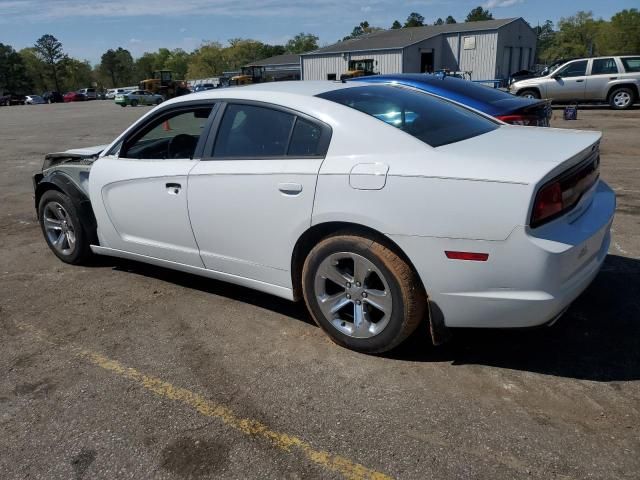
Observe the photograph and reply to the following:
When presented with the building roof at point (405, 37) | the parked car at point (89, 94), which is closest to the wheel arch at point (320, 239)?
the building roof at point (405, 37)

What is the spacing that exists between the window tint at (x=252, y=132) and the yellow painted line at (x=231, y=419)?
151 centimetres

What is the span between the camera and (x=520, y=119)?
241 inches

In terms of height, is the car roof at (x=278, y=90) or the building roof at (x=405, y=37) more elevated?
the building roof at (x=405, y=37)

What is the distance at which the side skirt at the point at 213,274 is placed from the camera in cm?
353

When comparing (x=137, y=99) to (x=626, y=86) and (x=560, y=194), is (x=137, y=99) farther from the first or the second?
(x=560, y=194)

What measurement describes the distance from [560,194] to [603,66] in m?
17.7

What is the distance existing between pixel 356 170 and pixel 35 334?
2.57 m

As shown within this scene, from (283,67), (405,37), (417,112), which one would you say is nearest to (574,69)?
(417,112)

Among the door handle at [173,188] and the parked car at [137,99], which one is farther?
the parked car at [137,99]

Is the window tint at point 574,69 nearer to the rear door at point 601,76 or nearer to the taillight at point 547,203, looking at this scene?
→ the rear door at point 601,76

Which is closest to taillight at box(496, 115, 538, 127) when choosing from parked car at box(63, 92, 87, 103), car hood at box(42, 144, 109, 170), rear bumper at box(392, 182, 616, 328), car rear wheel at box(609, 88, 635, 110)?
rear bumper at box(392, 182, 616, 328)

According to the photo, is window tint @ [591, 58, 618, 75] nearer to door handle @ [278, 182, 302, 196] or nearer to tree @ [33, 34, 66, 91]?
door handle @ [278, 182, 302, 196]

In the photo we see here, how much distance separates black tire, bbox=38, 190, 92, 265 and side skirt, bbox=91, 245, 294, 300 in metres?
0.17

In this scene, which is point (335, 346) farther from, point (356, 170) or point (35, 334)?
point (35, 334)
